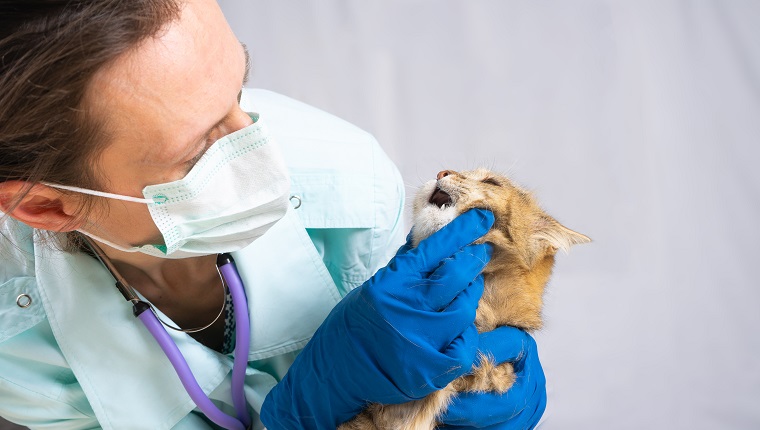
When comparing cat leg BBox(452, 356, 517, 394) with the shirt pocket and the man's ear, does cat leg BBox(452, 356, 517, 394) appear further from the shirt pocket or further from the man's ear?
the shirt pocket

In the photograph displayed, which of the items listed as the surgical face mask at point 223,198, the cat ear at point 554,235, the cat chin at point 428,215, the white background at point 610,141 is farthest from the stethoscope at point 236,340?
the white background at point 610,141

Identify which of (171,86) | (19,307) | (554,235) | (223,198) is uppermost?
(171,86)

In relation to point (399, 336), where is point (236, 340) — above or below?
below

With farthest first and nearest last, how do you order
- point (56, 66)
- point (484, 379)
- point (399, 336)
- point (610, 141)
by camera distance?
point (610, 141) → point (484, 379) → point (399, 336) → point (56, 66)

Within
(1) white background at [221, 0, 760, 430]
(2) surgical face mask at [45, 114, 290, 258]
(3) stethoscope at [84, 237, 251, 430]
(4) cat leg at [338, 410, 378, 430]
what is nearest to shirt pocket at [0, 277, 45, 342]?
(3) stethoscope at [84, 237, 251, 430]

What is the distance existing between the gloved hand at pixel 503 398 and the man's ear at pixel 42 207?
0.81 meters

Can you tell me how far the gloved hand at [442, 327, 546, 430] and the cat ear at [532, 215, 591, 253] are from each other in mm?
203

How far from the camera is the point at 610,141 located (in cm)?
243

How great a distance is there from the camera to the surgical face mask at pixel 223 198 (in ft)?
4.41

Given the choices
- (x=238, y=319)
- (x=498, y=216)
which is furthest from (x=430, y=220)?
(x=238, y=319)

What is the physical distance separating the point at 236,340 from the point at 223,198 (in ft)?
1.28

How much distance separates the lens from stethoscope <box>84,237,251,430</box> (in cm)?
157

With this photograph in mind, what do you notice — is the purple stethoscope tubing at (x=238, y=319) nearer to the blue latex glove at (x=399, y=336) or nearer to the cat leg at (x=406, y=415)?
the blue latex glove at (x=399, y=336)

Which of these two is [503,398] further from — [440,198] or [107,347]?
[107,347]
